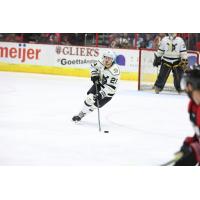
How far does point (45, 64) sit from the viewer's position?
14.0 ft

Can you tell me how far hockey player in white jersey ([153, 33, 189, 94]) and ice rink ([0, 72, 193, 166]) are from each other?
119 millimetres

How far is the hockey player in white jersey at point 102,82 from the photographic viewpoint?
141 inches

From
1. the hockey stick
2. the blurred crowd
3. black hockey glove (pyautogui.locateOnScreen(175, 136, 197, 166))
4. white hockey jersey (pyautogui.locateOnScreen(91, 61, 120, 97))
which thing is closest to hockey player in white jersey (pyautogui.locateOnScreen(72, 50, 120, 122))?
white hockey jersey (pyautogui.locateOnScreen(91, 61, 120, 97))

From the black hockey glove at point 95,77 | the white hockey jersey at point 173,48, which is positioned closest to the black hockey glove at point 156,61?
the white hockey jersey at point 173,48

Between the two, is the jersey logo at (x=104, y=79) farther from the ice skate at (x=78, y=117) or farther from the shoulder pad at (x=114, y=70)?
the ice skate at (x=78, y=117)

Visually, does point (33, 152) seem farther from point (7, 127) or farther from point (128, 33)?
point (128, 33)

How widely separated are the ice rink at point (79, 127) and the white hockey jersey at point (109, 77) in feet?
0.18

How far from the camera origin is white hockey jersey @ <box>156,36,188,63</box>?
3.51m

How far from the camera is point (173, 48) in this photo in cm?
356

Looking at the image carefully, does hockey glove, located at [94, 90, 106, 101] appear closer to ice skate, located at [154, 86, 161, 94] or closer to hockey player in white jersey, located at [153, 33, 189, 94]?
hockey player in white jersey, located at [153, 33, 189, 94]

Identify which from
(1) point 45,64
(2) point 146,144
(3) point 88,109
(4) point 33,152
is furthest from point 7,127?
(1) point 45,64

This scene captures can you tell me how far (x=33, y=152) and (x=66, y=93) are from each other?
880mm

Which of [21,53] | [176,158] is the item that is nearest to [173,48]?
→ [176,158]

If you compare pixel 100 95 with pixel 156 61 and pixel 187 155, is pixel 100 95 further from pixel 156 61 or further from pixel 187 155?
pixel 187 155
